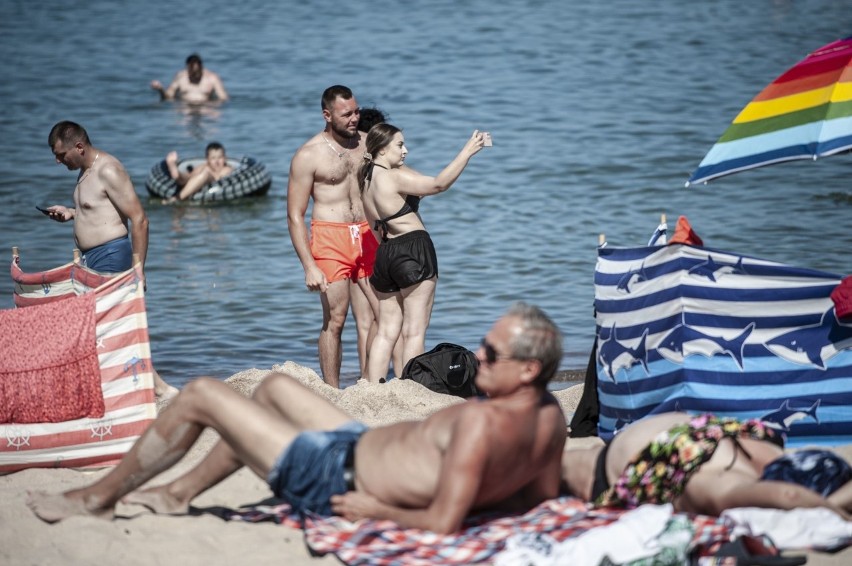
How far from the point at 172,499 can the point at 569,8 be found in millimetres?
26542

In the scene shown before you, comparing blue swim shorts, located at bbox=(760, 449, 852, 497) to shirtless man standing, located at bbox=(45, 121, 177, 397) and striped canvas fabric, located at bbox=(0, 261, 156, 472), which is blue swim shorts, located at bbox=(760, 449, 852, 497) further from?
shirtless man standing, located at bbox=(45, 121, 177, 397)

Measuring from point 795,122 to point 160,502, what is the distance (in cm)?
375

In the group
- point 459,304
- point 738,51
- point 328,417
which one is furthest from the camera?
point 738,51

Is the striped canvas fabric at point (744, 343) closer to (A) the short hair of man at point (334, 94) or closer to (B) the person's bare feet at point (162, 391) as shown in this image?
(A) the short hair of man at point (334, 94)

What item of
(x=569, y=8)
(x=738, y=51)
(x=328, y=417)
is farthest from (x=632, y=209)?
(x=569, y=8)

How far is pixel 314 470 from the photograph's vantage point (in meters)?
4.19

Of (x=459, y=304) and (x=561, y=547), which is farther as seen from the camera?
(x=459, y=304)

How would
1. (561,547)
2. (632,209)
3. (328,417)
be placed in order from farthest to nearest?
(632,209)
(328,417)
(561,547)

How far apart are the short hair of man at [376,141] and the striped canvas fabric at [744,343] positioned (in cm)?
200

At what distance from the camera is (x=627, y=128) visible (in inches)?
702

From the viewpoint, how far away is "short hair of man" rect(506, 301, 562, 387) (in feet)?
13.1

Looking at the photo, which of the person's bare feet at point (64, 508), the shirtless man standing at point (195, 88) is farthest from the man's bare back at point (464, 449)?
the shirtless man standing at point (195, 88)

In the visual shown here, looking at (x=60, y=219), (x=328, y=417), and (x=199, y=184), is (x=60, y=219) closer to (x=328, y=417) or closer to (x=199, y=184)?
(x=328, y=417)

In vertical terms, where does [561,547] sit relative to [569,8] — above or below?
below
